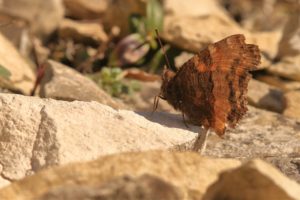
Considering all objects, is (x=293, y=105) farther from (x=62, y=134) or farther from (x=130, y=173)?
(x=130, y=173)

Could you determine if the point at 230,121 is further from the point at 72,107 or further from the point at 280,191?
the point at 280,191

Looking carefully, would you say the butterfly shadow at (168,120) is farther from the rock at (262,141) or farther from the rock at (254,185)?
the rock at (254,185)

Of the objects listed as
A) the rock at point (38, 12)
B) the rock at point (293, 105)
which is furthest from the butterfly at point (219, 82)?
the rock at point (38, 12)

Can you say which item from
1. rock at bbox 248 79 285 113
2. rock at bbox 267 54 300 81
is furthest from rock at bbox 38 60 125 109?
rock at bbox 267 54 300 81

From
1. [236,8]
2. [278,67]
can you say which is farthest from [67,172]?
[236,8]

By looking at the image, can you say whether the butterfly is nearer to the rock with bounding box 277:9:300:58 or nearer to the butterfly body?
the butterfly body

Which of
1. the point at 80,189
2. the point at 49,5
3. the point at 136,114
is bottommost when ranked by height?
the point at 49,5
